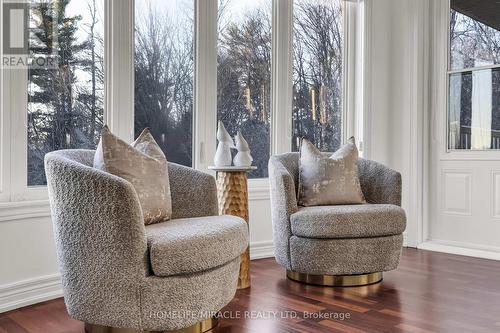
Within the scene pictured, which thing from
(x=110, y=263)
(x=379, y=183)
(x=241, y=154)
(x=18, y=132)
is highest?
(x=18, y=132)

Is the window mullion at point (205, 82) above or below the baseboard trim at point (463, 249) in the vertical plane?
above

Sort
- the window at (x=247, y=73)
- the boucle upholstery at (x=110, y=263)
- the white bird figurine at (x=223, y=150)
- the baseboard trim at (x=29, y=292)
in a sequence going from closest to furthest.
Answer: the boucle upholstery at (x=110, y=263)
the baseboard trim at (x=29, y=292)
the white bird figurine at (x=223, y=150)
the window at (x=247, y=73)

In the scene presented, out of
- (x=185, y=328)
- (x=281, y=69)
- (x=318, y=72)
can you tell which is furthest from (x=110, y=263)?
(x=318, y=72)

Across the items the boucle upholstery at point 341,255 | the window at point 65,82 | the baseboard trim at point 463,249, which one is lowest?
the baseboard trim at point 463,249

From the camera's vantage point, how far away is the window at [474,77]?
389 cm

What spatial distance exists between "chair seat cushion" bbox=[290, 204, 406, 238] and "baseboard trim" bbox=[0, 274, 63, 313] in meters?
1.35

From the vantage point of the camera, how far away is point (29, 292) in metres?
2.56

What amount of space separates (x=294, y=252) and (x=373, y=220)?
1.59ft

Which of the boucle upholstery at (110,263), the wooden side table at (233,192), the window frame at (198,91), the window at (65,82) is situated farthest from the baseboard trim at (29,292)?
the wooden side table at (233,192)

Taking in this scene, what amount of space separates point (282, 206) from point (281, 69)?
146 cm

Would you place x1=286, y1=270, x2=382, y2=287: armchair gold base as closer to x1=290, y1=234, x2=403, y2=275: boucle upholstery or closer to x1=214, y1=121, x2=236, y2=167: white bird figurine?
x1=290, y1=234, x2=403, y2=275: boucle upholstery

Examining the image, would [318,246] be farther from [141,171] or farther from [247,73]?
[247,73]

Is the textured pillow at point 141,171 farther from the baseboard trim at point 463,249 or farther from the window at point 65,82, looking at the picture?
the baseboard trim at point 463,249

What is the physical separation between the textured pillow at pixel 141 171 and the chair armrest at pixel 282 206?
76 centimetres
